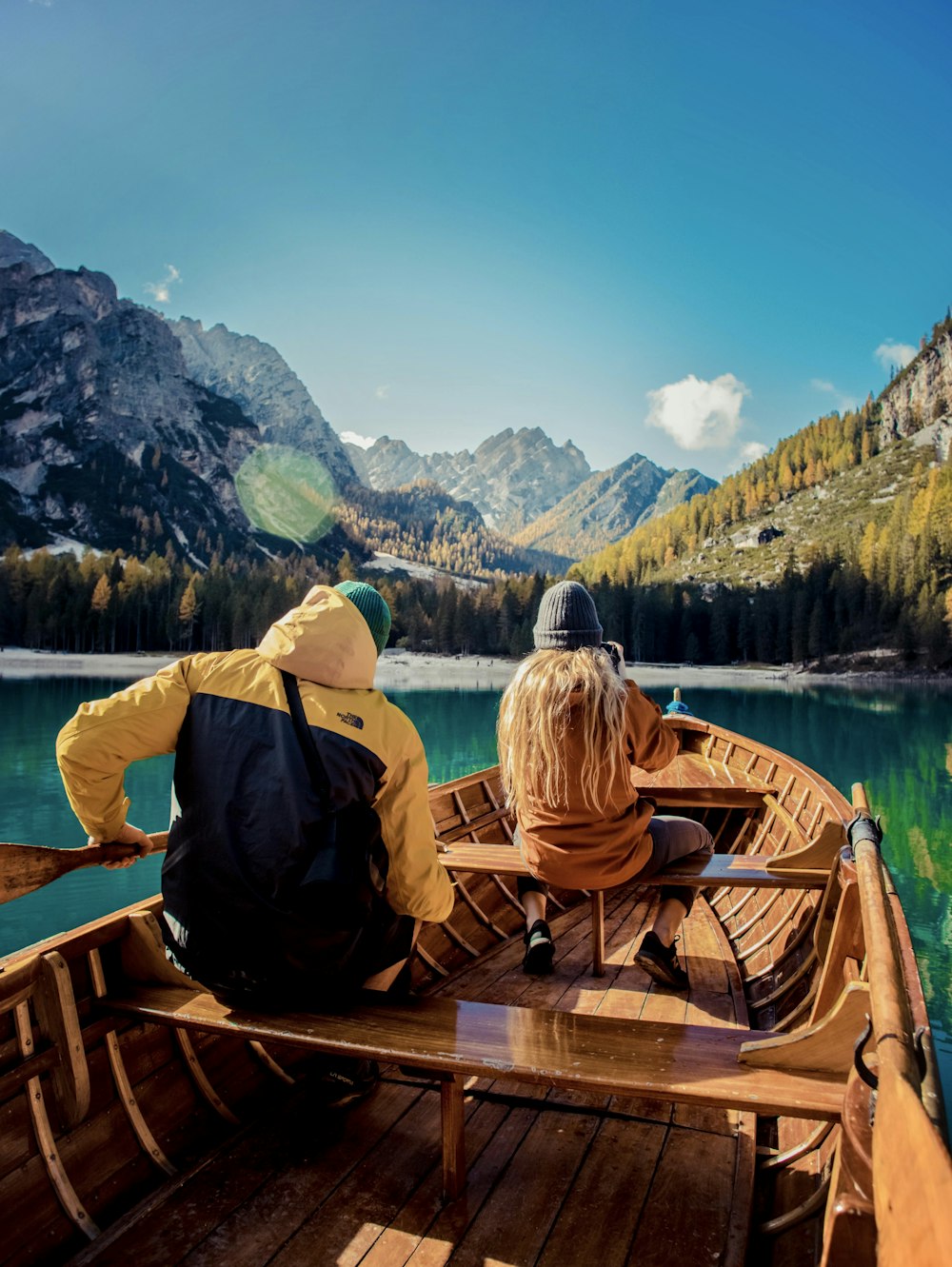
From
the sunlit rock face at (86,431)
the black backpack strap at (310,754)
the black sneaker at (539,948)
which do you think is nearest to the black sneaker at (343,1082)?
the black backpack strap at (310,754)

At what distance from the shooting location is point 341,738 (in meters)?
2.96

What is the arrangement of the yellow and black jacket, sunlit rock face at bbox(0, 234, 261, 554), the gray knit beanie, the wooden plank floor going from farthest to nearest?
sunlit rock face at bbox(0, 234, 261, 554) → the gray knit beanie → the wooden plank floor → the yellow and black jacket

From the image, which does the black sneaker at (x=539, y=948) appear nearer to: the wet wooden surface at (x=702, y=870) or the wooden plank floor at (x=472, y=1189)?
the wet wooden surface at (x=702, y=870)

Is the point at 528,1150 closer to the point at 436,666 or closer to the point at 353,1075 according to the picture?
the point at 353,1075

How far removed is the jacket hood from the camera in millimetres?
2996

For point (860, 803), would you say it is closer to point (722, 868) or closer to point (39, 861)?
point (722, 868)

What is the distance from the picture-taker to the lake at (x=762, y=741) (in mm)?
13047

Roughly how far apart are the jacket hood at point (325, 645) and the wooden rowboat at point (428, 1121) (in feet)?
4.59

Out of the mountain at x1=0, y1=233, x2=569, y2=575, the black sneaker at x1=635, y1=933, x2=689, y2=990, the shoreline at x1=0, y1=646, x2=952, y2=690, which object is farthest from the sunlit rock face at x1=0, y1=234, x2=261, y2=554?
the black sneaker at x1=635, y1=933, x2=689, y2=990

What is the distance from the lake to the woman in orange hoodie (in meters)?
6.11

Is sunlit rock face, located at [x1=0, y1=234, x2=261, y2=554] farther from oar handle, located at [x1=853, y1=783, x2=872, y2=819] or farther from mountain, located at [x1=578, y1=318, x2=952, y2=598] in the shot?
oar handle, located at [x1=853, y1=783, x2=872, y2=819]

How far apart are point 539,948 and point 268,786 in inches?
129

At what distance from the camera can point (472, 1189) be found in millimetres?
3301

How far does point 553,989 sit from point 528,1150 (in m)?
1.84
